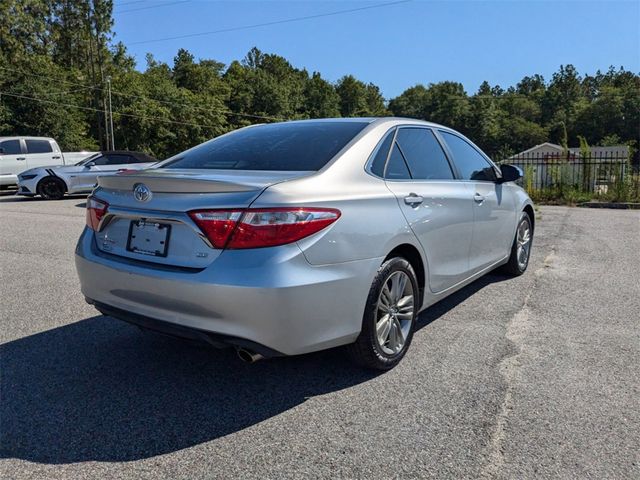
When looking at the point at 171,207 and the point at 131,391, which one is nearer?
the point at 171,207

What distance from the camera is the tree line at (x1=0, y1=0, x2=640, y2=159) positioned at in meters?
39.7

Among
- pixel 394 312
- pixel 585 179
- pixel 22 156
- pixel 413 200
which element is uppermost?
pixel 22 156

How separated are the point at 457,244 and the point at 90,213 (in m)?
2.58

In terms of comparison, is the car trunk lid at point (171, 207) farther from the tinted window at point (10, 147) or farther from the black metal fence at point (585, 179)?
the tinted window at point (10, 147)

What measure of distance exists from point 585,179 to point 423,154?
14052mm

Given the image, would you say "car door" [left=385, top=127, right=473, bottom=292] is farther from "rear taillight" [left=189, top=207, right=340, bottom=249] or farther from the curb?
the curb

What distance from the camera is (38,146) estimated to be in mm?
17156

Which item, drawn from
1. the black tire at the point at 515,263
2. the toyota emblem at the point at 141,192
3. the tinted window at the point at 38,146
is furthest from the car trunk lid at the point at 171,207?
the tinted window at the point at 38,146

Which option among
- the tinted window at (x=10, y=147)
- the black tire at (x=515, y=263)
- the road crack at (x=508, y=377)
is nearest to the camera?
the road crack at (x=508, y=377)

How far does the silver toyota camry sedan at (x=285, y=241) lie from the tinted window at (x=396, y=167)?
0.05 ft

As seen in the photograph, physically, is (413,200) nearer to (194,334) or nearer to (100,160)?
(194,334)

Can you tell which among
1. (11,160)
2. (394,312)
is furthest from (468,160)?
(11,160)

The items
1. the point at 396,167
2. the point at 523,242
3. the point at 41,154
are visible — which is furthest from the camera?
the point at 41,154

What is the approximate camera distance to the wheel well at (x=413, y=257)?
3254mm
